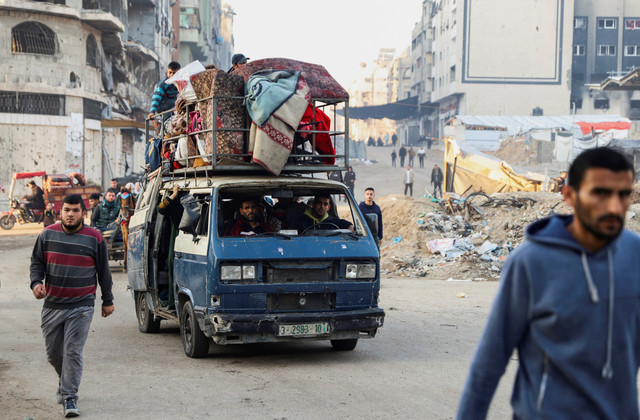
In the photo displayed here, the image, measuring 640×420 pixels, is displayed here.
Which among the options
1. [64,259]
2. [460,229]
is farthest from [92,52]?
[64,259]

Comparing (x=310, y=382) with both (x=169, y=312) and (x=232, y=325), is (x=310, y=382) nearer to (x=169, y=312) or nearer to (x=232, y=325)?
(x=232, y=325)

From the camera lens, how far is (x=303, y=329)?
854cm

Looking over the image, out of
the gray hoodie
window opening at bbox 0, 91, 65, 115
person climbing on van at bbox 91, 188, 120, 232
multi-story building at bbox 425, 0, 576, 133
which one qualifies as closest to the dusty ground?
person climbing on van at bbox 91, 188, 120, 232

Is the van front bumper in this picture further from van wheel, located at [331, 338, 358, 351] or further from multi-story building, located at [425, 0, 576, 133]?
multi-story building, located at [425, 0, 576, 133]


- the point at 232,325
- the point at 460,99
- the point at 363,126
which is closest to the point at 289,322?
the point at 232,325

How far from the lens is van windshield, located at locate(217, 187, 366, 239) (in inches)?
362

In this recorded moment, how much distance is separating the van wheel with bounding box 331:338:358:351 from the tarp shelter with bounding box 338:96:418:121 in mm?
78483

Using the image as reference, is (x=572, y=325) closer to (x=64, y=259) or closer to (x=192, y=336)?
(x=64, y=259)

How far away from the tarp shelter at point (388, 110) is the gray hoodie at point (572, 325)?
8493 centimetres

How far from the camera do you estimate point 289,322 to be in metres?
8.45

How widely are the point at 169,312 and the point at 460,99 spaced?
80076 millimetres

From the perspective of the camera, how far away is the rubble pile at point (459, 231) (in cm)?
2013

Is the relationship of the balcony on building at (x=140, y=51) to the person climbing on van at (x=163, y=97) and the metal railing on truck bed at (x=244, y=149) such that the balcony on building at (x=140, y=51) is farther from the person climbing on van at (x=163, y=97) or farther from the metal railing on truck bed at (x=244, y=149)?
the metal railing on truck bed at (x=244, y=149)

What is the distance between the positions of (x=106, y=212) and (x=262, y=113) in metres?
11.4
